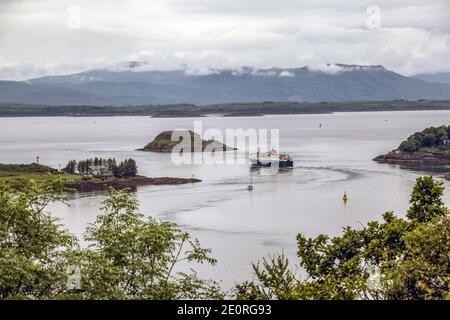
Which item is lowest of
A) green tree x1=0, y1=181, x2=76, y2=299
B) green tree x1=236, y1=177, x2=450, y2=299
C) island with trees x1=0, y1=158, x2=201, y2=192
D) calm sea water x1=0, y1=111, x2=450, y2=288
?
calm sea water x1=0, y1=111, x2=450, y2=288

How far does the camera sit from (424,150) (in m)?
126

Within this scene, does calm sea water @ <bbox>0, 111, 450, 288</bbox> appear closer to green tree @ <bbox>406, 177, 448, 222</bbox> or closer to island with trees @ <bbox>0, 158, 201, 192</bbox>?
island with trees @ <bbox>0, 158, 201, 192</bbox>

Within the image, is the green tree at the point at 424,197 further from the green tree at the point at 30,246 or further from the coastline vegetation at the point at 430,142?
the coastline vegetation at the point at 430,142

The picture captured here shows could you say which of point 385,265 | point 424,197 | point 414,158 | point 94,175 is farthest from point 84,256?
point 414,158

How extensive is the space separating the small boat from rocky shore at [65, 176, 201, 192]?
23911mm

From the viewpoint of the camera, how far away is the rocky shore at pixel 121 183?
88.0 meters

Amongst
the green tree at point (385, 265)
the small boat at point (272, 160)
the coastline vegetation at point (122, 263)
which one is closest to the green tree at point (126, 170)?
the small boat at point (272, 160)

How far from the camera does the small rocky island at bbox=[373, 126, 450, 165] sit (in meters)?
120

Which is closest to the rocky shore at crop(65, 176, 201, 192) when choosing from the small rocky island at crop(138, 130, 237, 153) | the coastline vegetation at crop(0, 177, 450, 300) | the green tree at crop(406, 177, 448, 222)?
the small rocky island at crop(138, 130, 237, 153)

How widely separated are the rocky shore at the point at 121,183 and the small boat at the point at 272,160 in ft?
78.4

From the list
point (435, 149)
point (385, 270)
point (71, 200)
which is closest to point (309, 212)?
point (71, 200)
